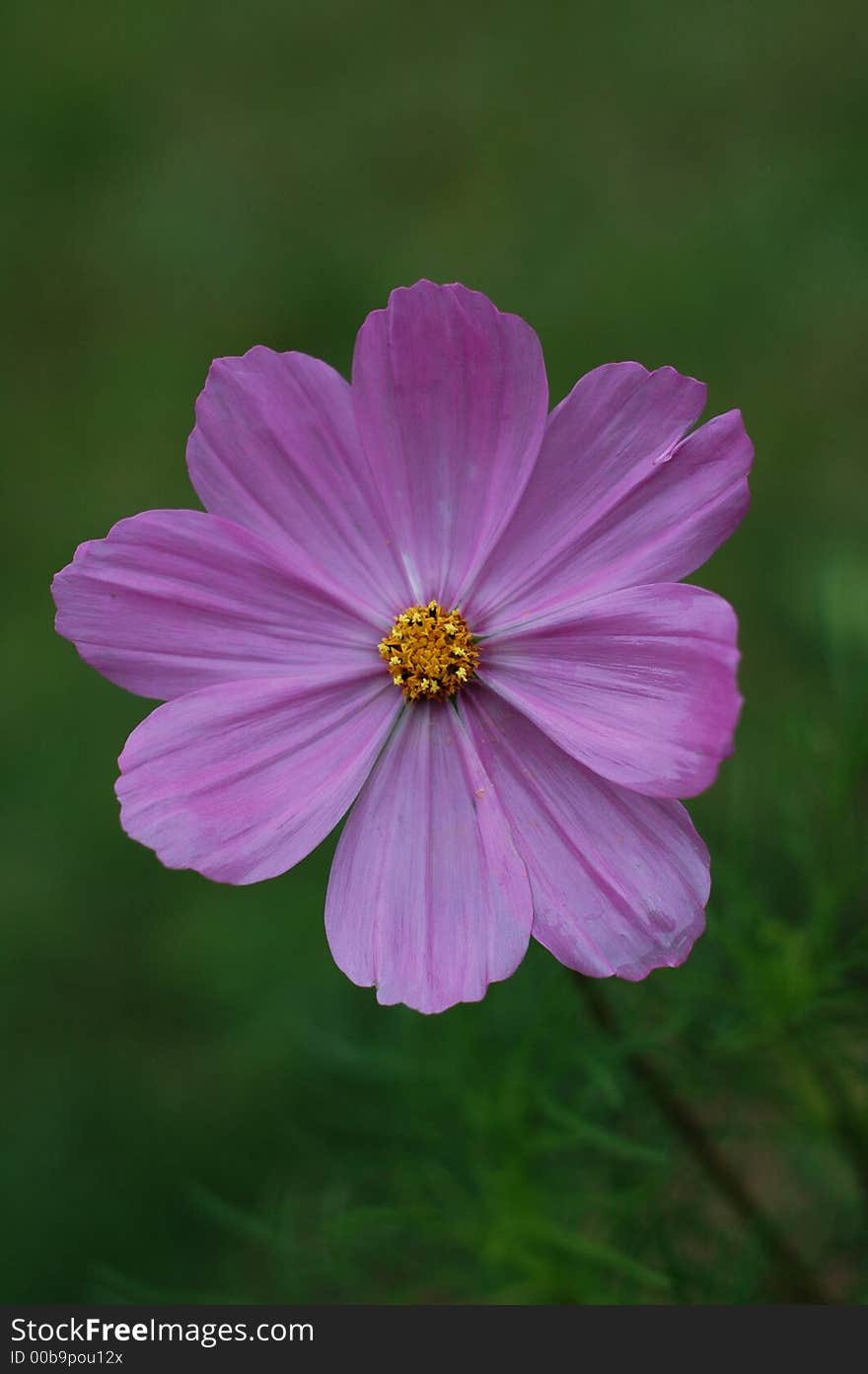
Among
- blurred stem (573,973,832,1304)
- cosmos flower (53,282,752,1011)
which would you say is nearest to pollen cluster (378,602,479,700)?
cosmos flower (53,282,752,1011)

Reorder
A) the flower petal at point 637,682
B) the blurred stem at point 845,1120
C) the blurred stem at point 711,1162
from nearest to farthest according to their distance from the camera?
the flower petal at point 637,682 → the blurred stem at point 711,1162 → the blurred stem at point 845,1120

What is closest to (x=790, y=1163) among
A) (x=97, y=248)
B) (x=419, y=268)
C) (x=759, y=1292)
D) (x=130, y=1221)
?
(x=759, y=1292)

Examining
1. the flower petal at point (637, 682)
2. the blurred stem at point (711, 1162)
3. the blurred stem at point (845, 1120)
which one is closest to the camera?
the flower petal at point (637, 682)

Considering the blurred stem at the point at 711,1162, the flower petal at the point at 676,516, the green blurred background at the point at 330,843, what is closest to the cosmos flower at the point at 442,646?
the flower petal at the point at 676,516

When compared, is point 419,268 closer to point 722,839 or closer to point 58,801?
point 58,801

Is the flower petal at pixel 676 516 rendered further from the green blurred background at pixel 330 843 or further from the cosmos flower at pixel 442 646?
the green blurred background at pixel 330 843

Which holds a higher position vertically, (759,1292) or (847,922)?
(847,922)
